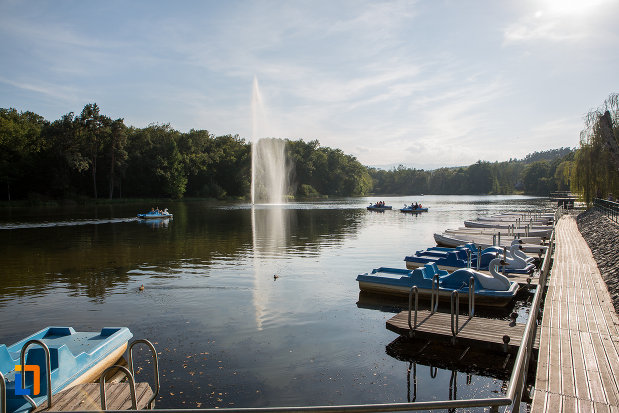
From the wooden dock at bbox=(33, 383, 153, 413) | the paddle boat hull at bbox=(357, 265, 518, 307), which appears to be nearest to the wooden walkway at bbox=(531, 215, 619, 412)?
the paddle boat hull at bbox=(357, 265, 518, 307)

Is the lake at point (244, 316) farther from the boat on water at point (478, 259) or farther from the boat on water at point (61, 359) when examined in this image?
the boat on water at point (478, 259)

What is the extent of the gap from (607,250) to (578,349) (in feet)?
37.6

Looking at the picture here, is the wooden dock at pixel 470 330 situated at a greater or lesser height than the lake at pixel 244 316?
greater

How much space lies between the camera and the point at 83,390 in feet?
23.5

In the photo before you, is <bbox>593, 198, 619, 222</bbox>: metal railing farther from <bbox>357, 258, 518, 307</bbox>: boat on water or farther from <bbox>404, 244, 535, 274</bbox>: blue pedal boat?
<bbox>357, 258, 518, 307</bbox>: boat on water

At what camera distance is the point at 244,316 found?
1317cm

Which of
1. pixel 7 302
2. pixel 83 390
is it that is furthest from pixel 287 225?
pixel 83 390

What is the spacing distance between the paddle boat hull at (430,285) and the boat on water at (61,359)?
847 cm

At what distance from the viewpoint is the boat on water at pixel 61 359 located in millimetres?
6752

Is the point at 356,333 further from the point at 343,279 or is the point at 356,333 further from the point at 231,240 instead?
the point at 231,240

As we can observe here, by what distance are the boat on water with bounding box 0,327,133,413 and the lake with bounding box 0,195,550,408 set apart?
86 centimetres

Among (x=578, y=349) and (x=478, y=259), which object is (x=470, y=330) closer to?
(x=578, y=349)

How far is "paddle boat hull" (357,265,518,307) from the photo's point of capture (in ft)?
44.9

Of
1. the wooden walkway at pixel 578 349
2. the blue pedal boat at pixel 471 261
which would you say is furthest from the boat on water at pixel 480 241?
the wooden walkway at pixel 578 349
